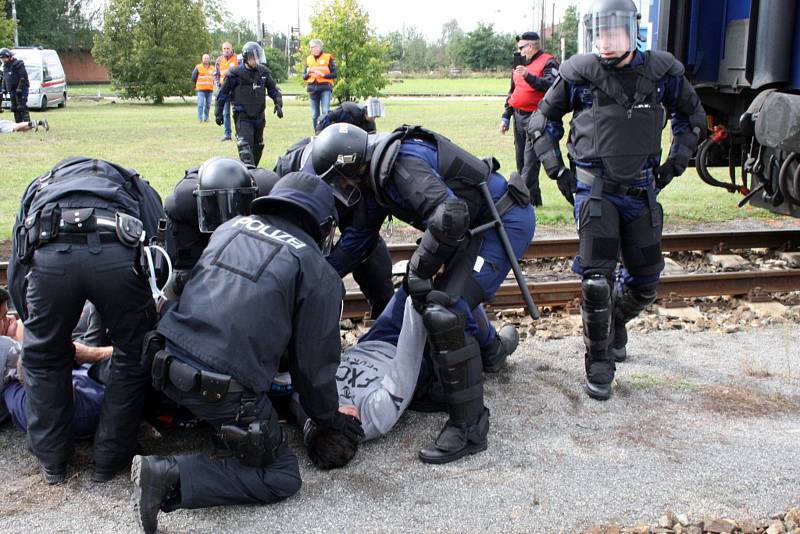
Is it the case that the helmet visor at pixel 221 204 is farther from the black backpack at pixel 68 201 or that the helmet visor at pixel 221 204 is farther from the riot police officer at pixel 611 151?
the riot police officer at pixel 611 151

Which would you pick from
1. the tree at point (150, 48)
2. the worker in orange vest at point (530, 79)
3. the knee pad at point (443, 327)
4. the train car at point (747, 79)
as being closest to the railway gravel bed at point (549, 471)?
the knee pad at point (443, 327)

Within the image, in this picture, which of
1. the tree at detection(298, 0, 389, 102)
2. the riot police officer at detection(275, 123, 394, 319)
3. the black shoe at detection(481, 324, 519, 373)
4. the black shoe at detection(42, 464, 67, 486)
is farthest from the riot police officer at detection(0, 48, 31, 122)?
the black shoe at detection(42, 464, 67, 486)

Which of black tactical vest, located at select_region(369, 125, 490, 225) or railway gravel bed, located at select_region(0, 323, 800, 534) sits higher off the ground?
black tactical vest, located at select_region(369, 125, 490, 225)

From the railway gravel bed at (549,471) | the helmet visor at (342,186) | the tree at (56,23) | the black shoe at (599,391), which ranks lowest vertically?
the railway gravel bed at (549,471)

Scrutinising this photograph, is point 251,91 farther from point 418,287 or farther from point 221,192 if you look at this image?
point 418,287

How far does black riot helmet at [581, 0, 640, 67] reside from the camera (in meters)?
4.95

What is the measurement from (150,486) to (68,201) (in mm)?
1356

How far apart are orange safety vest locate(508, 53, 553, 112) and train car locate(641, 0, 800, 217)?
1.91m

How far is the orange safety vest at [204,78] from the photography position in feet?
78.8

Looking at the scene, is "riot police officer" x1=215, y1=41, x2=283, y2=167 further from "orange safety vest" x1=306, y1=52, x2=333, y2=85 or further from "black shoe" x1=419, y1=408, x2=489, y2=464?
"black shoe" x1=419, y1=408, x2=489, y2=464

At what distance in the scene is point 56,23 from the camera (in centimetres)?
5791

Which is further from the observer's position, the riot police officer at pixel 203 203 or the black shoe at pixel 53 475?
the riot police officer at pixel 203 203

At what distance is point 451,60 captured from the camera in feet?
247

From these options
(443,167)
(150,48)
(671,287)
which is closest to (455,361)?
(443,167)
